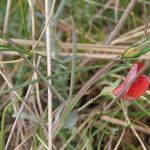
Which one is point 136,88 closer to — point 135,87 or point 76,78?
point 135,87

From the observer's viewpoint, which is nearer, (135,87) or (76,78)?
(135,87)

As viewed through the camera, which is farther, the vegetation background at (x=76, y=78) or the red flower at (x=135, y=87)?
the vegetation background at (x=76, y=78)

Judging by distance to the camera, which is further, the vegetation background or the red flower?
the vegetation background

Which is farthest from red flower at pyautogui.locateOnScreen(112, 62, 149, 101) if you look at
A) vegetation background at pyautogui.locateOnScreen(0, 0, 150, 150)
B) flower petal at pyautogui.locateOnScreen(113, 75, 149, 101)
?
vegetation background at pyautogui.locateOnScreen(0, 0, 150, 150)

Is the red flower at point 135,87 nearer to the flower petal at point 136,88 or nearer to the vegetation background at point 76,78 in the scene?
the flower petal at point 136,88

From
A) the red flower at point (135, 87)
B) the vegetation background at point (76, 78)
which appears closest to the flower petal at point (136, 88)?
the red flower at point (135, 87)

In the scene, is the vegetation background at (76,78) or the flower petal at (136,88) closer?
the flower petal at (136,88)

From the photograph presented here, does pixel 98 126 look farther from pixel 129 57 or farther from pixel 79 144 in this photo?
pixel 129 57

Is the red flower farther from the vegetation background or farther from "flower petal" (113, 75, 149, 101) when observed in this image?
the vegetation background

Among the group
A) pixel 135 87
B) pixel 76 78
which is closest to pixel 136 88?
pixel 135 87
